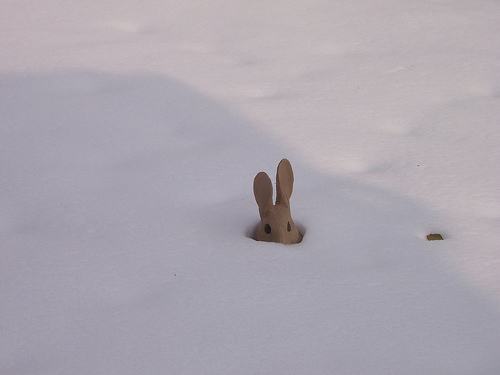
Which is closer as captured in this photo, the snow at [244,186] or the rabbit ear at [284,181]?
the snow at [244,186]

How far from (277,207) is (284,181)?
0.06 m

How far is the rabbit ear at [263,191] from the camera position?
5.08 ft

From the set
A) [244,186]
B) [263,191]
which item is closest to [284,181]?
[263,191]

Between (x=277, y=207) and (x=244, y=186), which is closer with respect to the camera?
(x=277, y=207)

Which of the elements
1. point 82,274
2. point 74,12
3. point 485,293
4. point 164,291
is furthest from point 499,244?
point 74,12

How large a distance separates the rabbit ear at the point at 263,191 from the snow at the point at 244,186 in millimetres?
83

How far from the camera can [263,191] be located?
1560 millimetres

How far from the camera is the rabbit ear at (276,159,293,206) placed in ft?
5.08

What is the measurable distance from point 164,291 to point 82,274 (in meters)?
0.18

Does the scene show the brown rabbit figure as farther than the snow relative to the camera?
Yes

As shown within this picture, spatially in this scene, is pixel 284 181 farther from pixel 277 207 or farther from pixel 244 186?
pixel 244 186

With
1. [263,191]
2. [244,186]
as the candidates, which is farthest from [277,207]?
[244,186]

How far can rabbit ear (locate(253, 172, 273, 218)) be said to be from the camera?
155 cm

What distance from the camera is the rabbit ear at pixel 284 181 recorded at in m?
1.55
